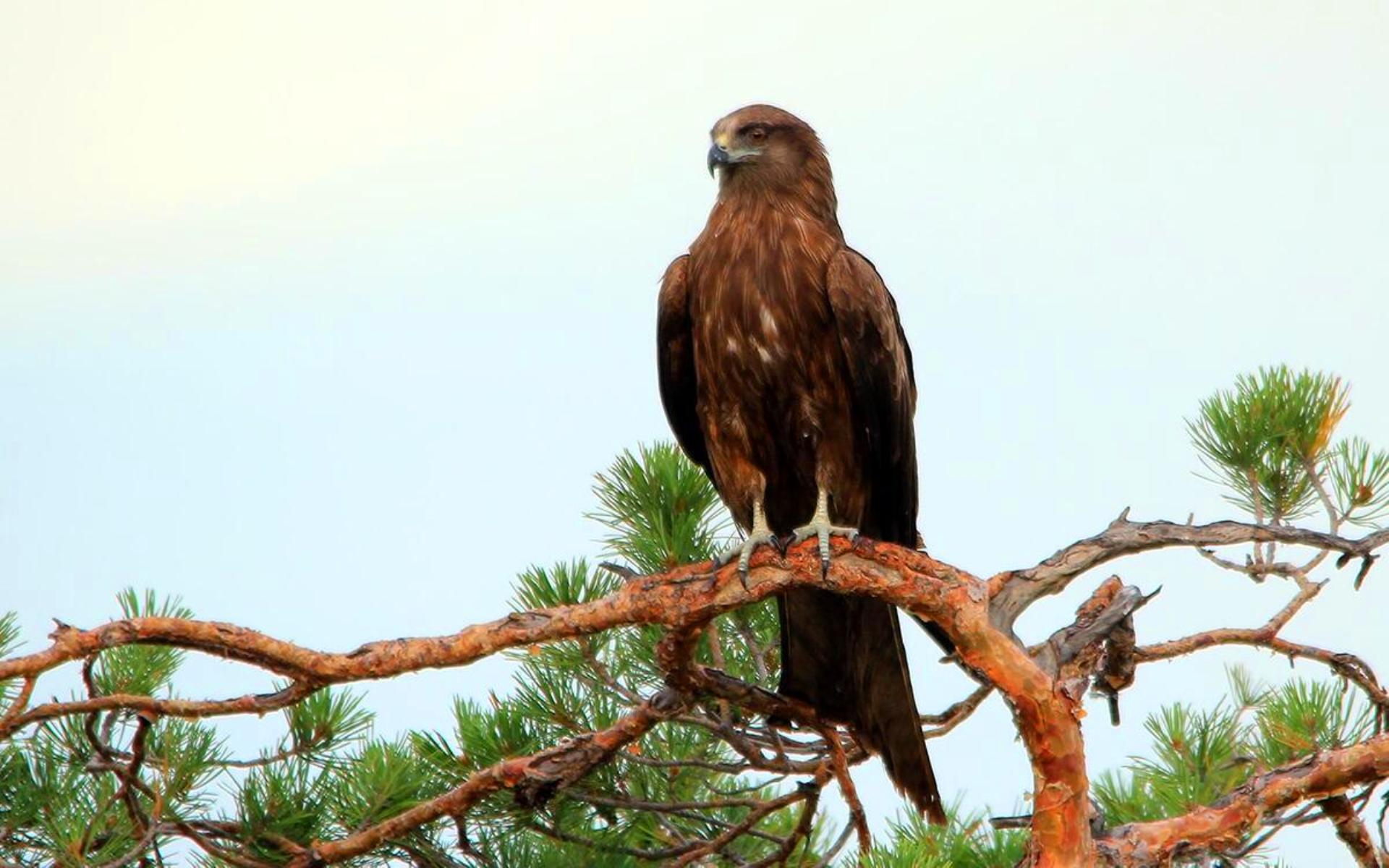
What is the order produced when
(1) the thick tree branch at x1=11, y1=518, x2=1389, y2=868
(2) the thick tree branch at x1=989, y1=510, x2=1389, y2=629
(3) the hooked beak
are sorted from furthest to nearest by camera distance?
(3) the hooked beak
(2) the thick tree branch at x1=989, y1=510, x2=1389, y2=629
(1) the thick tree branch at x1=11, y1=518, x2=1389, y2=868

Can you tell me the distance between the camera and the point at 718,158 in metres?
4.70

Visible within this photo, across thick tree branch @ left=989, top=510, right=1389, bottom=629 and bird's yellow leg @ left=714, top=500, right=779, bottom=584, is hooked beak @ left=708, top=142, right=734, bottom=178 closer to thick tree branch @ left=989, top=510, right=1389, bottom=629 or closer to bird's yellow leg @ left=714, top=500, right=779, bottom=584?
bird's yellow leg @ left=714, top=500, right=779, bottom=584

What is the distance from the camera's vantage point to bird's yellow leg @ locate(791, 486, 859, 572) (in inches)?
145

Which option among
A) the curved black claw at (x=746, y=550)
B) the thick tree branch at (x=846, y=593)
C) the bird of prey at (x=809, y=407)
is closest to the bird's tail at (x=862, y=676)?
the bird of prey at (x=809, y=407)

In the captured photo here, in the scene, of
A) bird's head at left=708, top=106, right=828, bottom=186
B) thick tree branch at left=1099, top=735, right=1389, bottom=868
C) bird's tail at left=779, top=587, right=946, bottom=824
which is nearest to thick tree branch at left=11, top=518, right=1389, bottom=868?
thick tree branch at left=1099, top=735, right=1389, bottom=868

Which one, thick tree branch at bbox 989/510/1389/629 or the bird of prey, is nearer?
thick tree branch at bbox 989/510/1389/629

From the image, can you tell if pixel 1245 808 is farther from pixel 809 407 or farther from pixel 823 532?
A: pixel 809 407

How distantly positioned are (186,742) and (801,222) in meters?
2.09

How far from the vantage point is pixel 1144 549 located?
3.59 meters

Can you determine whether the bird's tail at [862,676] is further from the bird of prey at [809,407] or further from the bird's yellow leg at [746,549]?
the bird's yellow leg at [746,549]

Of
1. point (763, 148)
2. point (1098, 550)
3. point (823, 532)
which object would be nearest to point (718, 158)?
point (763, 148)

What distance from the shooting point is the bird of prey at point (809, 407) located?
162 inches

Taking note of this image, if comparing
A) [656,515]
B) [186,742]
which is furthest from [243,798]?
[656,515]

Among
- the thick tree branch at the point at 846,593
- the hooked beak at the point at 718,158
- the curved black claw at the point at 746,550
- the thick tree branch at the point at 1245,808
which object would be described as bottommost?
the thick tree branch at the point at 1245,808
